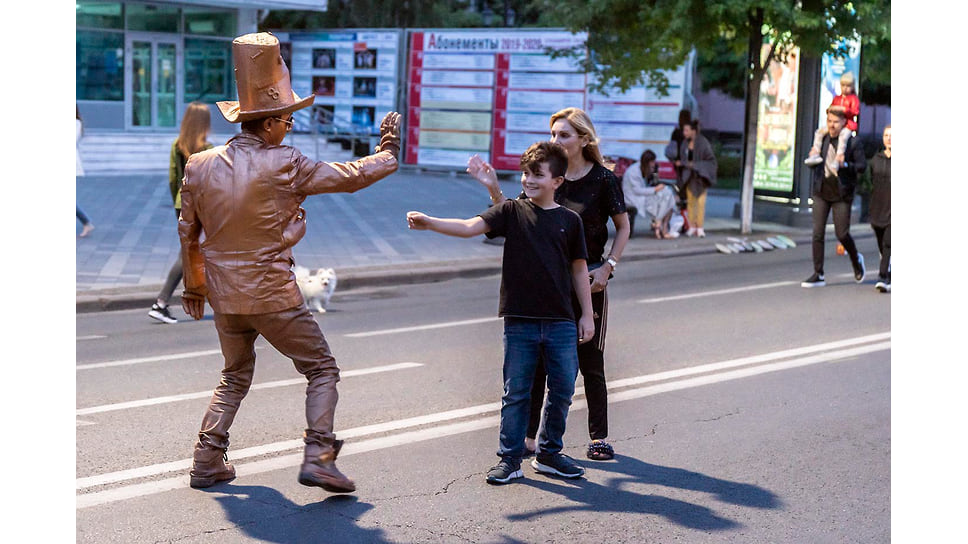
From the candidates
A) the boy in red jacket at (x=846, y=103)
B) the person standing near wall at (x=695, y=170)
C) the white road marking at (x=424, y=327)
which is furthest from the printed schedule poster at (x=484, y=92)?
the white road marking at (x=424, y=327)

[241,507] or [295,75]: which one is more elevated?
[295,75]

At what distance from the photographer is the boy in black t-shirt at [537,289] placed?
17.4 ft

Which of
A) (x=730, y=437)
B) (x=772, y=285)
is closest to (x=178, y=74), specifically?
(x=772, y=285)

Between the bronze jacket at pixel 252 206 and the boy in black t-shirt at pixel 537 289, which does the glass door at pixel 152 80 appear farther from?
the boy in black t-shirt at pixel 537 289

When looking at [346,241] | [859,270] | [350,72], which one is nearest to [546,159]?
[859,270]

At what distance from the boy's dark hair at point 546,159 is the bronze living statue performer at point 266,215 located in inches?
23.3

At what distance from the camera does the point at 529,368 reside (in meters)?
5.45

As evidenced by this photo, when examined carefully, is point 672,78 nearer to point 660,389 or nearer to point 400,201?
point 400,201

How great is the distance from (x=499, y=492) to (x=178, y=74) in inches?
1107

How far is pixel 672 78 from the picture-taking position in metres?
23.2

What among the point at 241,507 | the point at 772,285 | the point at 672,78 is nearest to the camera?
the point at 241,507

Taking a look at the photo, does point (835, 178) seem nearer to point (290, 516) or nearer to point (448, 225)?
point (448, 225)

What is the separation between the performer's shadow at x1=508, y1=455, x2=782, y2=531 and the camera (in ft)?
16.8

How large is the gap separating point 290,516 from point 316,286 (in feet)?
18.5
